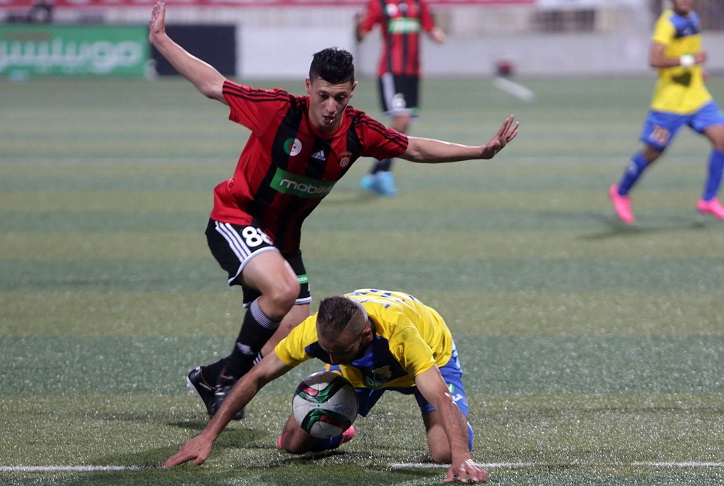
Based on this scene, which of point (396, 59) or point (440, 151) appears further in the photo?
point (396, 59)

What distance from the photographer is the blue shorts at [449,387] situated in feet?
16.7

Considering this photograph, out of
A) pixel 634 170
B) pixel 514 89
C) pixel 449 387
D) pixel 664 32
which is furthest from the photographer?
pixel 514 89

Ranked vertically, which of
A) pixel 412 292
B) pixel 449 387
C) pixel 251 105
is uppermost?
pixel 251 105

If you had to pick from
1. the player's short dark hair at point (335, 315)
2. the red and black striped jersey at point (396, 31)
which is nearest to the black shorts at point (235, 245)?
the player's short dark hair at point (335, 315)

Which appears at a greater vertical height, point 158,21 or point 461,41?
point 158,21

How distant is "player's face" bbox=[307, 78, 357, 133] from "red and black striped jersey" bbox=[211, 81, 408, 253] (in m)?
0.10

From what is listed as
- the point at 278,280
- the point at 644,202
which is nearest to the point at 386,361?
the point at 278,280

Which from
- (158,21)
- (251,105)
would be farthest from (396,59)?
(251,105)

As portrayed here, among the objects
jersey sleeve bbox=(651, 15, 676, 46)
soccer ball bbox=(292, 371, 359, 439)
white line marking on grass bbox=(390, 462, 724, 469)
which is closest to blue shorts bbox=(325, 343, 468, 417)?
soccer ball bbox=(292, 371, 359, 439)

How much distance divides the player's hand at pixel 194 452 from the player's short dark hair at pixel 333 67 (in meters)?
1.72

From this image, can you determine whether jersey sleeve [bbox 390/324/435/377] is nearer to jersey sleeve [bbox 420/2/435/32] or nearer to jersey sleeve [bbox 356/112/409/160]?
jersey sleeve [bbox 356/112/409/160]

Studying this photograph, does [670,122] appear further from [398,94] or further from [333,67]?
[333,67]

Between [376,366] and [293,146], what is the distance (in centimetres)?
116

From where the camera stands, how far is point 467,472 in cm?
448
